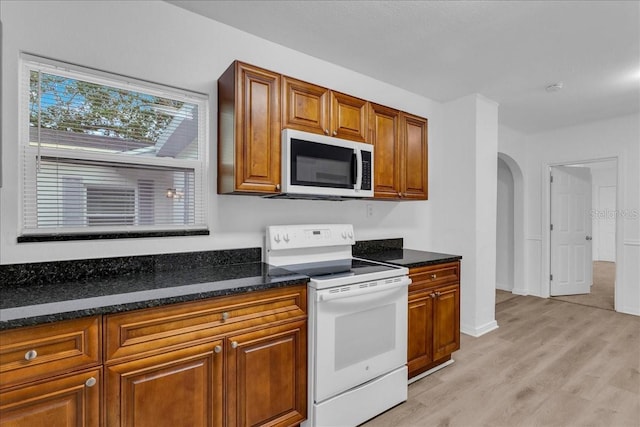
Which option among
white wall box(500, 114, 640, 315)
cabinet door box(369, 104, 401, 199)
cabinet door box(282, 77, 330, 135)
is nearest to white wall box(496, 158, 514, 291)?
white wall box(500, 114, 640, 315)

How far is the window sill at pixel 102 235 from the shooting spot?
65.1 inches

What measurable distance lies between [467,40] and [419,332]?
214 cm

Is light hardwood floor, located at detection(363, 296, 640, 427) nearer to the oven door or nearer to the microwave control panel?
the oven door

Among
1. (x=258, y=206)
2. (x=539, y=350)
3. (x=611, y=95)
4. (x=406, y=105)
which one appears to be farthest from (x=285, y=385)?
(x=611, y=95)

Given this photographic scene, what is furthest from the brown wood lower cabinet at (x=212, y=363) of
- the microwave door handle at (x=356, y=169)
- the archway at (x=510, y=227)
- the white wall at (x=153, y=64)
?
the archway at (x=510, y=227)

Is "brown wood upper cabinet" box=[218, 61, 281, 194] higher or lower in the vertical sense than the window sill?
higher

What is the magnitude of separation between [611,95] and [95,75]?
4.63m

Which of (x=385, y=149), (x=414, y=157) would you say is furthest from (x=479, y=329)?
(x=385, y=149)

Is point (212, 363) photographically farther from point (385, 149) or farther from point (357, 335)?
point (385, 149)

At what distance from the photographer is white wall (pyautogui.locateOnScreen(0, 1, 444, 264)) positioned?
5.32ft

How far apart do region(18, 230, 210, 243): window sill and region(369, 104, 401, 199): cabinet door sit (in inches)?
53.8

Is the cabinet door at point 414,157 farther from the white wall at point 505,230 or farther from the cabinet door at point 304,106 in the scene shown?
the white wall at point 505,230

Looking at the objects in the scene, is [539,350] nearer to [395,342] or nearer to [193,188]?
[395,342]

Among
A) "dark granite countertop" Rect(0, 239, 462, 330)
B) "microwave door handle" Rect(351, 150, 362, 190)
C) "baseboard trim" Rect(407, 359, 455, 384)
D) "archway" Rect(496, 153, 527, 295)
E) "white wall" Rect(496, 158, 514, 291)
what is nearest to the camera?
"dark granite countertop" Rect(0, 239, 462, 330)
